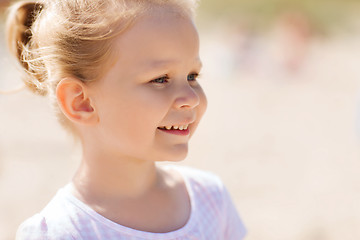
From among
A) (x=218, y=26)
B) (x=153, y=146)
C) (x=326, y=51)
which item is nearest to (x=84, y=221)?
(x=153, y=146)

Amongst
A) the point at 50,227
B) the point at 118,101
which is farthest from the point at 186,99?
the point at 50,227

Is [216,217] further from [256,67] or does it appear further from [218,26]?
[218,26]

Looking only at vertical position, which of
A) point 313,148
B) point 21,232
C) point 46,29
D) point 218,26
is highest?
point 218,26

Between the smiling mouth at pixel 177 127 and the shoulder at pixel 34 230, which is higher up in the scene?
the smiling mouth at pixel 177 127

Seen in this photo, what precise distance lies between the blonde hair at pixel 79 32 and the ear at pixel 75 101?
33 millimetres

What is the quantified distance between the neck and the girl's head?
2.5 inches

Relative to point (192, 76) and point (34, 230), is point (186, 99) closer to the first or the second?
point (192, 76)

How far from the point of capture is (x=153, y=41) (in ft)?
4.60

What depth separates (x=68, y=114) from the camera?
4.92ft

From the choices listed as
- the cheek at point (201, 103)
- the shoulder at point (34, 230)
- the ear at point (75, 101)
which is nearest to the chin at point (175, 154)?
the cheek at point (201, 103)

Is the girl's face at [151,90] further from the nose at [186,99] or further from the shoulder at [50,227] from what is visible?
the shoulder at [50,227]

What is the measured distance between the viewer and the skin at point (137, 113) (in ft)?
4.63

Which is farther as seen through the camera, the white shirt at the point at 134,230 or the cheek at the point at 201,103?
the cheek at the point at 201,103

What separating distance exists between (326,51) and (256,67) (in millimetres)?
2170
